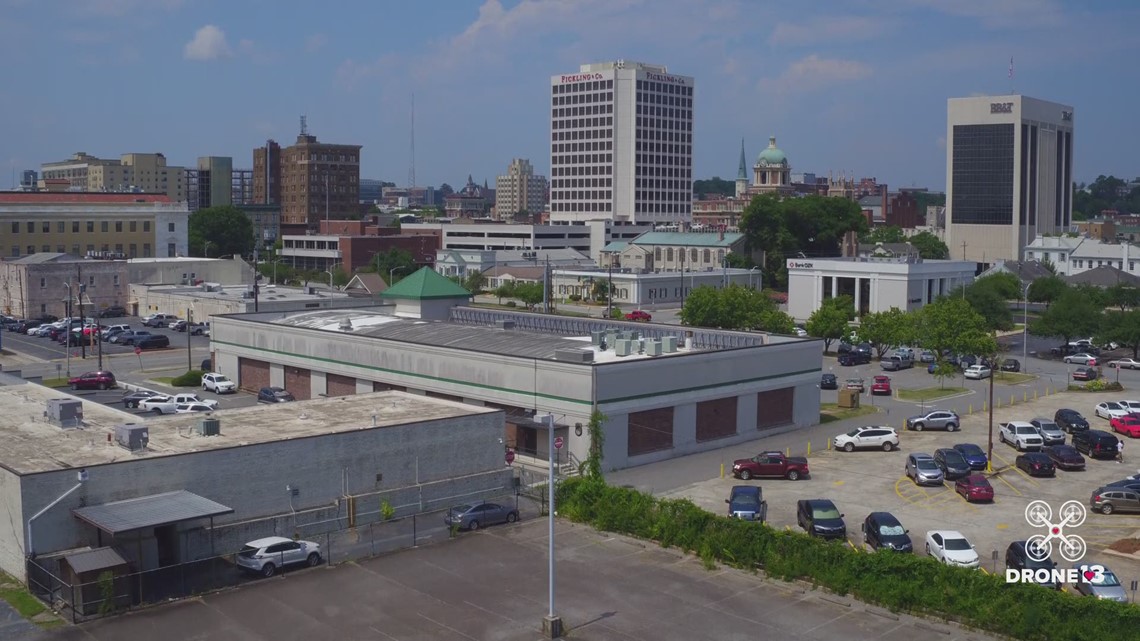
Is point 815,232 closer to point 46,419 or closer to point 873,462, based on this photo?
point 873,462

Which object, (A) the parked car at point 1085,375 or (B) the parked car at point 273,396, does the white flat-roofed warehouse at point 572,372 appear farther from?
(A) the parked car at point 1085,375

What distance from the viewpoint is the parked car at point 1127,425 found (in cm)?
4928

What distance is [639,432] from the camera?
42.8 m

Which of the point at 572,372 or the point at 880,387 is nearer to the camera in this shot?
the point at 572,372

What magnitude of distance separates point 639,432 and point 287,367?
21.6 m

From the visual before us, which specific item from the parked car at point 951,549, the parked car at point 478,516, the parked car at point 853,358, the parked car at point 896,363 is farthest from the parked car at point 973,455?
the parked car at point 853,358

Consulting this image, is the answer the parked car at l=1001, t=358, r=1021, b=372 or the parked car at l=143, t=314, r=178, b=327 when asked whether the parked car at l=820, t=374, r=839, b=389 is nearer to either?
the parked car at l=1001, t=358, r=1021, b=372

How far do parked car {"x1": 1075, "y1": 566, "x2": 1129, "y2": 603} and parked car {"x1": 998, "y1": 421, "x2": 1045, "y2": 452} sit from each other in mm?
18834

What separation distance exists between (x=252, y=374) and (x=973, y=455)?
119ft

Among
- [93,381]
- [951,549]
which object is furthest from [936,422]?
[93,381]

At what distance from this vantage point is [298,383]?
5547 centimetres

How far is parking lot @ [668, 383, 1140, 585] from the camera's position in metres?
32.9

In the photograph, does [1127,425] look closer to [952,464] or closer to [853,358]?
[952,464]

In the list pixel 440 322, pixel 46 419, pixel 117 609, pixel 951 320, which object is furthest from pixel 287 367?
pixel 951 320
